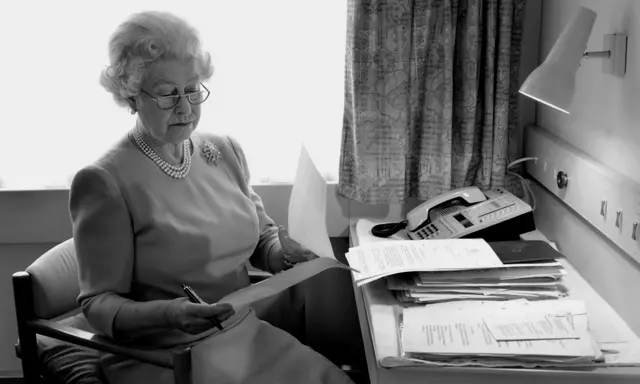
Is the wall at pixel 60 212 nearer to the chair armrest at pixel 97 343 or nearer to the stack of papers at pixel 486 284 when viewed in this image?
the chair armrest at pixel 97 343

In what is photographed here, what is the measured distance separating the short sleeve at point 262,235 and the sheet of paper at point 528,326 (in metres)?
0.72

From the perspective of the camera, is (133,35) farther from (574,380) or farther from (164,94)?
(574,380)

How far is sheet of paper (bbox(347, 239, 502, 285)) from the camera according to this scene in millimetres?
1758

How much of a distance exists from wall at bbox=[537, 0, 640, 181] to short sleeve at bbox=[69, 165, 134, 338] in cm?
115

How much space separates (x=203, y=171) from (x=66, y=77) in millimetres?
757

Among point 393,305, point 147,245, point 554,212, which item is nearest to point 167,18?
point 147,245

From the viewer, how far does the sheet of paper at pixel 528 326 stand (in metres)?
1.50

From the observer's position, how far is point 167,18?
1.87 metres

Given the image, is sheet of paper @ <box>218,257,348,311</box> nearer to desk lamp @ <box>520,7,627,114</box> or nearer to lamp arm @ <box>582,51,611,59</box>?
desk lamp @ <box>520,7,627,114</box>

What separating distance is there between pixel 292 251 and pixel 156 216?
36cm

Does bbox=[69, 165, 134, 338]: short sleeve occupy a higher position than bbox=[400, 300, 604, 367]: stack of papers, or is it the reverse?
bbox=[69, 165, 134, 338]: short sleeve

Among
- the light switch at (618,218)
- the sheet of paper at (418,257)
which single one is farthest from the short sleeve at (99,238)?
the light switch at (618,218)

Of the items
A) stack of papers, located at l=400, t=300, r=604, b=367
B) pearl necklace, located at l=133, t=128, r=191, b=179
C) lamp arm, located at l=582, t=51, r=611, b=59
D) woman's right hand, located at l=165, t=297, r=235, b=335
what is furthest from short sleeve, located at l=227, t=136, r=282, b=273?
lamp arm, located at l=582, t=51, r=611, b=59

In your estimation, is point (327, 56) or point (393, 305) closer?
point (393, 305)
